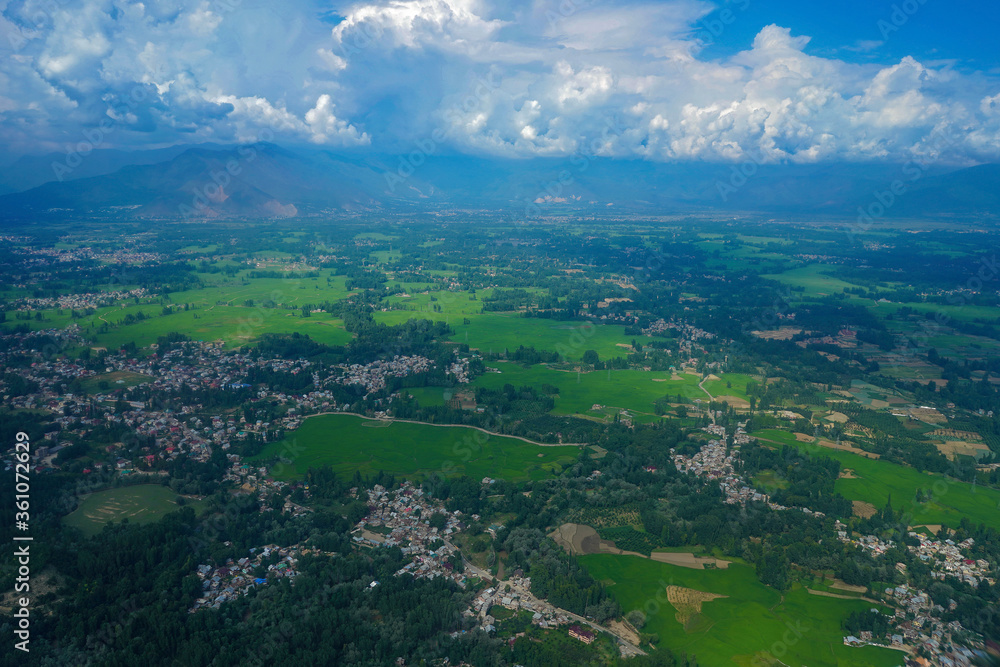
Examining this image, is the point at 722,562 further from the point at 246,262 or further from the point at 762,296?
the point at 246,262

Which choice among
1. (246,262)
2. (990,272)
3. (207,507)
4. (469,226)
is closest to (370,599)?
(207,507)

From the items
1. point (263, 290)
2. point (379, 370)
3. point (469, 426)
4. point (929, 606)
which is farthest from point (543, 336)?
point (929, 606)

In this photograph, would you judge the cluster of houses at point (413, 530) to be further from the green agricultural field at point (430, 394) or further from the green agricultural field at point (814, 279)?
the green agricultural field at point (814, 279)

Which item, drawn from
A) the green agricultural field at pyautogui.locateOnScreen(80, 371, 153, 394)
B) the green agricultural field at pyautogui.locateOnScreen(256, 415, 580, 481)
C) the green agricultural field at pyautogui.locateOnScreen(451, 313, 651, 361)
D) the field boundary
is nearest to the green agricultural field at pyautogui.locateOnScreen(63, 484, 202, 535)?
the green agricultural field at pyautogui.locateOnScreen(256, 415, 580, 481)

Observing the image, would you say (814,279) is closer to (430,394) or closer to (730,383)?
(730,383)

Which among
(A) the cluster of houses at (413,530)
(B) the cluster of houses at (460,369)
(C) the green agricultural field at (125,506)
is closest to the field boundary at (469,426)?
(B) the cluster of houses at (460,369)

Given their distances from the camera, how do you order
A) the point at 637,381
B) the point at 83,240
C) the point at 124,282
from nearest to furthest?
the point at 637,381 < the point at 124,282 < the point at 83,240
